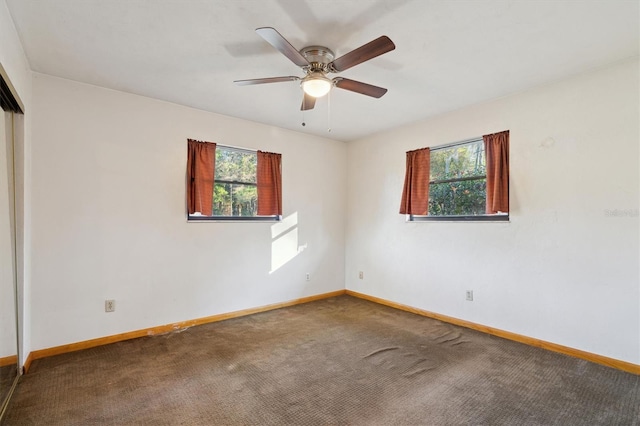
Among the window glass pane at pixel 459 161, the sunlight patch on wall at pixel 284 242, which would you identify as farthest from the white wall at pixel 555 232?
the sunlight patch on wall at pixel 284 242

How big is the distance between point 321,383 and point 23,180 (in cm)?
289

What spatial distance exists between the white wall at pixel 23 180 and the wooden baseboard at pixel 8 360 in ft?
0.43

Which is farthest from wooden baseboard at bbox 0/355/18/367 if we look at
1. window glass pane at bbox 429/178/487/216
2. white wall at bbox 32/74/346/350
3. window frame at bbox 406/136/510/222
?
window glass pane at bbox 429/178/487/216

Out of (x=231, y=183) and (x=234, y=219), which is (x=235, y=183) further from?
(x=234, y=219)

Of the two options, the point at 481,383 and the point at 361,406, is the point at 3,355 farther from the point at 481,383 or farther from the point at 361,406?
the point at 481,383

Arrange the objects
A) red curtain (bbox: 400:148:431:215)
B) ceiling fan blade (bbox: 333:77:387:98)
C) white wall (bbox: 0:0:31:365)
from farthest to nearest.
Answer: red curtain (bbox: 400:148:431:215)
ceiling fan blade (bbox: 333:77:387:98)
white wall (bbox: 0:0:31:365)

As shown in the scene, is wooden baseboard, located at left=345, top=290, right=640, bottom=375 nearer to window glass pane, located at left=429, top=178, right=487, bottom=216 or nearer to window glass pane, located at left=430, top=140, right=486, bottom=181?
window glass pane, located at left=429, top=178, right=487, bottom=216

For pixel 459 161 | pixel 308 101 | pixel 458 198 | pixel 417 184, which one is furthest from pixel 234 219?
pixel 459 161

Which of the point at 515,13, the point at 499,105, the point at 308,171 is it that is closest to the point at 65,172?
the point at 308,171

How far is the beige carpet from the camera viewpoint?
200 centimetres

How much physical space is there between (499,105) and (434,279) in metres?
2.18

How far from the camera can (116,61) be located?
2625 mm

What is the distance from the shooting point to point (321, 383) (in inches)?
94.8

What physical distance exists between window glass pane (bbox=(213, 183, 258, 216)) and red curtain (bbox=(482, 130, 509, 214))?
2881mm
